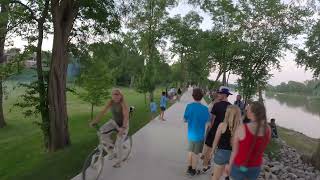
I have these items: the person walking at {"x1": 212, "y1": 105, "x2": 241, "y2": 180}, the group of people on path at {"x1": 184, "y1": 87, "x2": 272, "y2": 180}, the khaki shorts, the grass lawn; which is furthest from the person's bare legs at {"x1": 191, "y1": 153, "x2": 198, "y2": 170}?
the grass lawn

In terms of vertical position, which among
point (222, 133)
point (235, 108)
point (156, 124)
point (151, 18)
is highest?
point (151, 18)

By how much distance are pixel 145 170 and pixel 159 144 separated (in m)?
4.11

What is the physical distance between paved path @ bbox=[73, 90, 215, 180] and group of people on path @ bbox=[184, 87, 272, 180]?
2.06 ft

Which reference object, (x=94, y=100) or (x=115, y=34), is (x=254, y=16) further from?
(x=115, y=34)

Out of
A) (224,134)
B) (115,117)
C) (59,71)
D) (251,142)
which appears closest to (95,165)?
(115,117)

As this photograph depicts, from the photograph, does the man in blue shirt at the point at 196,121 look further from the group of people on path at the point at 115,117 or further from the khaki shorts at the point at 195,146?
the group of people on path at the point at 115,117

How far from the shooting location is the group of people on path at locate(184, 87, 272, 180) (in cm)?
534

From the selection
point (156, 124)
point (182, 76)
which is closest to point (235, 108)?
point (156, 124)

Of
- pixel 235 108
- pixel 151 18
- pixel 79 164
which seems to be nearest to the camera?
pixel 235 108

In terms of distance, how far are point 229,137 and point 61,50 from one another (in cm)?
753

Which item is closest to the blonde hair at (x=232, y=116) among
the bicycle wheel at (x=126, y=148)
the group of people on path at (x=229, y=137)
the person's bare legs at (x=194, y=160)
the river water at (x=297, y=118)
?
the group of people on path at (x=229, y=137)

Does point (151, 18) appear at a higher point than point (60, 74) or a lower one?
higher

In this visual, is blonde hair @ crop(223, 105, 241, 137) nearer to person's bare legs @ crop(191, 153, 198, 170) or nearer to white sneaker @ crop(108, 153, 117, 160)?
person's bare legs @ crop(191, 153, 198, 170)

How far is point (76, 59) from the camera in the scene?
57.3 ft
